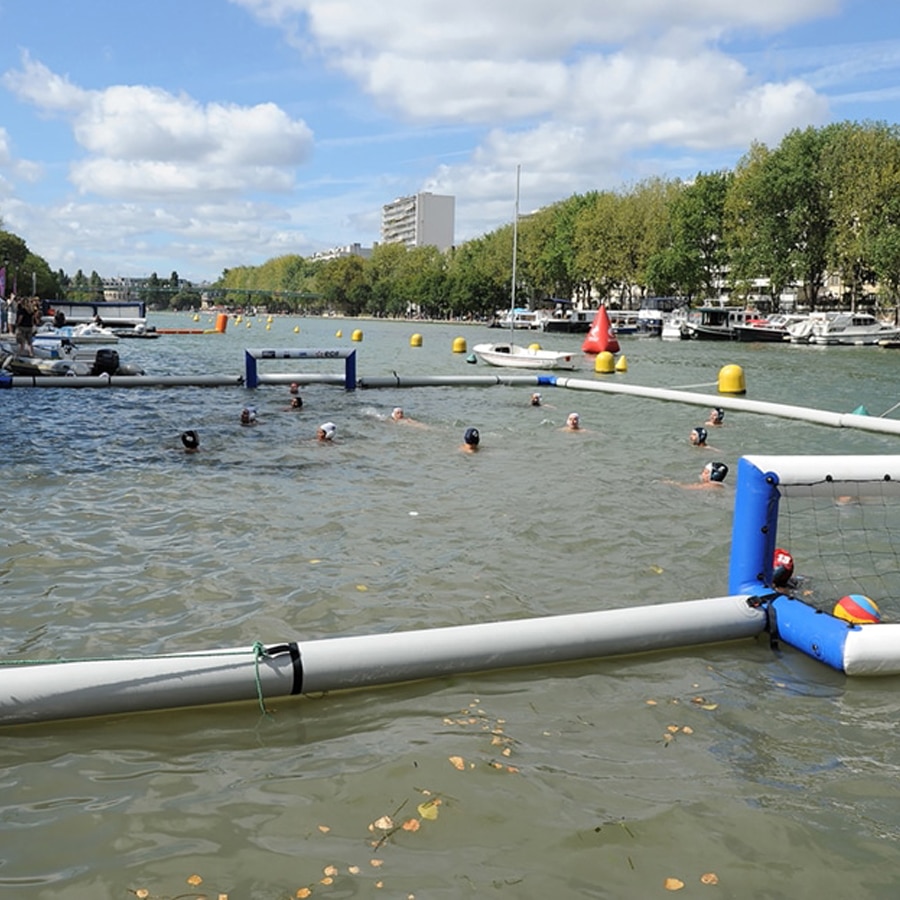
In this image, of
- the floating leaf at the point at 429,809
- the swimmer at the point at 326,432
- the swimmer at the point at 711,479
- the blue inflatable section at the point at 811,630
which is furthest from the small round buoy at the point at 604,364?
the floating leaf at the point at 429,809

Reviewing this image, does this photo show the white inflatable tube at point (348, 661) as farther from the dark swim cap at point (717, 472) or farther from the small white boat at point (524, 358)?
the small white boat at point (524, 358)

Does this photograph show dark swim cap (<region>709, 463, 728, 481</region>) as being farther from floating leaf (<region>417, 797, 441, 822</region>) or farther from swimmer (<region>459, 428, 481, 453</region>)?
floating leaf (<region>417, 797, 441, 822</region>)

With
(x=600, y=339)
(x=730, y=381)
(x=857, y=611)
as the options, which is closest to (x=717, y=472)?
(x=857, y=611)

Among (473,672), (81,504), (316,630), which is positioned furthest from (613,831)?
(81,504)

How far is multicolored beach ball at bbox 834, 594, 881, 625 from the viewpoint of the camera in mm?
7168

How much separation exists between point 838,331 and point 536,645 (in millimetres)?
64779

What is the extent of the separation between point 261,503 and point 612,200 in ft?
314

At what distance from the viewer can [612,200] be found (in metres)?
100

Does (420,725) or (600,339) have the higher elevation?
(600,339)

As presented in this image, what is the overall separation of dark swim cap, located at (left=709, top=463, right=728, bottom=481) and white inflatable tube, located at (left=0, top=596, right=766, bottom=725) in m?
6.19

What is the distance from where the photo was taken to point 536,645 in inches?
255

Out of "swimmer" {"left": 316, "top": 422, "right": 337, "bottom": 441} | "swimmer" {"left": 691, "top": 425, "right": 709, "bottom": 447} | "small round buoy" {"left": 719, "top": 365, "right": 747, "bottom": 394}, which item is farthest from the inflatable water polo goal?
"small round buoy" {"left": 719, "top": 365, "right": 747, "bottom": 394}

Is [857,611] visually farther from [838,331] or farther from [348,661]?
[838,331]

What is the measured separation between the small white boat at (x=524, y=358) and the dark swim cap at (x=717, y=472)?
22.5 m
